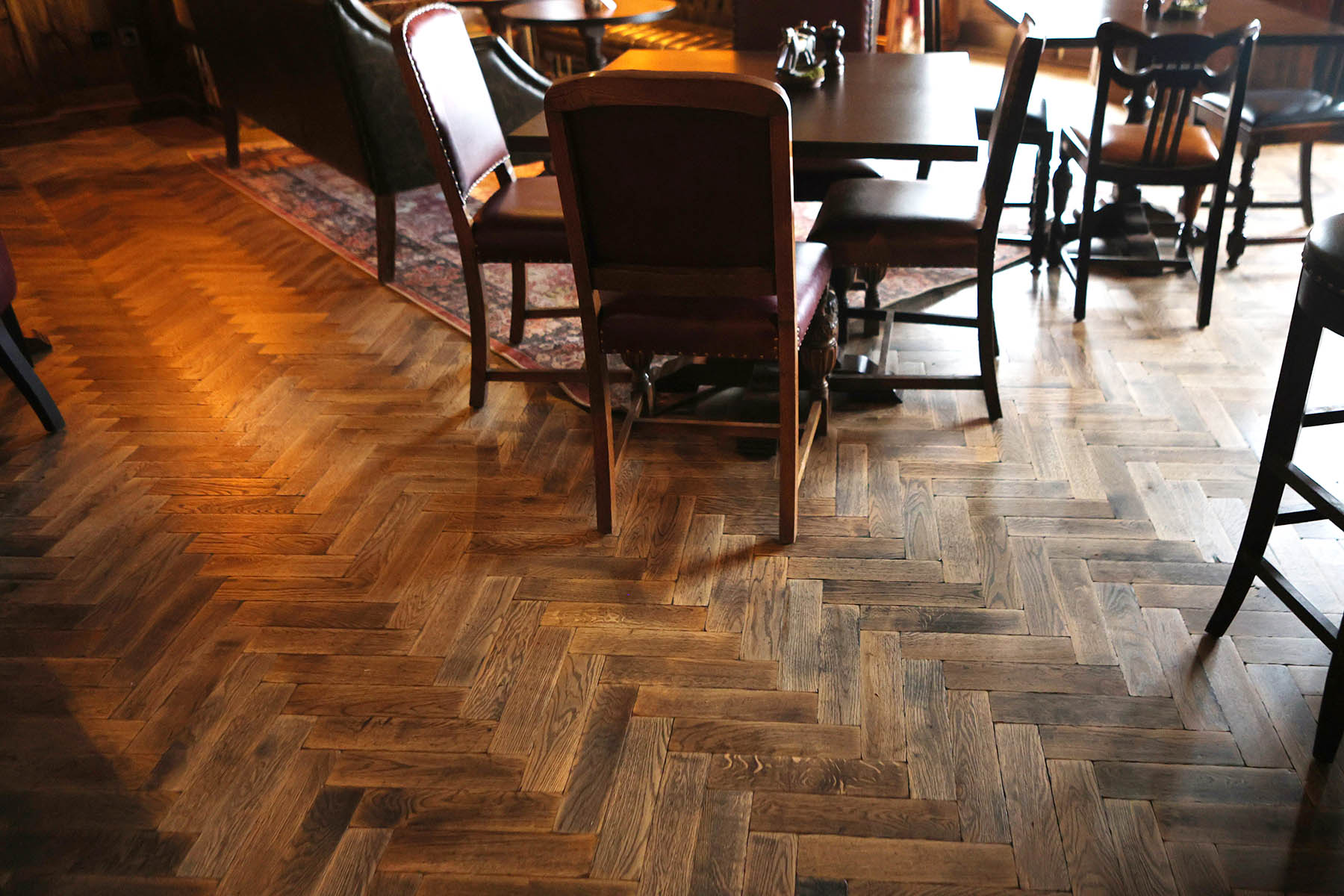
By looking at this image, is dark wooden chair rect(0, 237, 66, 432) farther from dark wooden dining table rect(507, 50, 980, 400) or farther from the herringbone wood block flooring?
dark wooden dining table rect(507, 50, 980, 400)

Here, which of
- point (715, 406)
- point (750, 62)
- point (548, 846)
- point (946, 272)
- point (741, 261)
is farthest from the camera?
point (946, 272)

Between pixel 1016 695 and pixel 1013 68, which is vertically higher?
pixel 1013 68

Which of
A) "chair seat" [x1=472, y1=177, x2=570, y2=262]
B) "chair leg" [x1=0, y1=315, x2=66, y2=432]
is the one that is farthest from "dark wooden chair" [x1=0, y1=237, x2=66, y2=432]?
"chair seat" [x1=472, y1=177, x2=570, y2=262]

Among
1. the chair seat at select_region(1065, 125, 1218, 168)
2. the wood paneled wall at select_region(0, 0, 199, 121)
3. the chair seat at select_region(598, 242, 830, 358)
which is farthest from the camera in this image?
the wood paneled wall at select_region(0, 0, 199, 121)

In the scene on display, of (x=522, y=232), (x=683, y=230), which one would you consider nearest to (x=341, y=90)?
(x=522, y=232)

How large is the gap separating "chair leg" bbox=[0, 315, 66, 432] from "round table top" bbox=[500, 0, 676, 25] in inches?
98.8

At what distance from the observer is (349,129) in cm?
373

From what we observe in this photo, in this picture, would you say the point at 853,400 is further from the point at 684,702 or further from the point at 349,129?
the point at 349,129

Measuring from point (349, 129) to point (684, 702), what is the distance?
2.78 m

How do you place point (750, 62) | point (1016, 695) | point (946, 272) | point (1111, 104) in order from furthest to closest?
point (1111, 104) → point (946, 272) → point (750, 62) → point (1016, 695)

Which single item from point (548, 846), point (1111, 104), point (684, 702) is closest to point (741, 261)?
point (684, 702)

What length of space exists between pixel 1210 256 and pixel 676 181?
199 centimetres

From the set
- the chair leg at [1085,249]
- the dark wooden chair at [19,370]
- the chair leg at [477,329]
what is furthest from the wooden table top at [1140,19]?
the dark wooden chair at [19,370]

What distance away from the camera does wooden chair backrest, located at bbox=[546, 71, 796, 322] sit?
5.63ft
